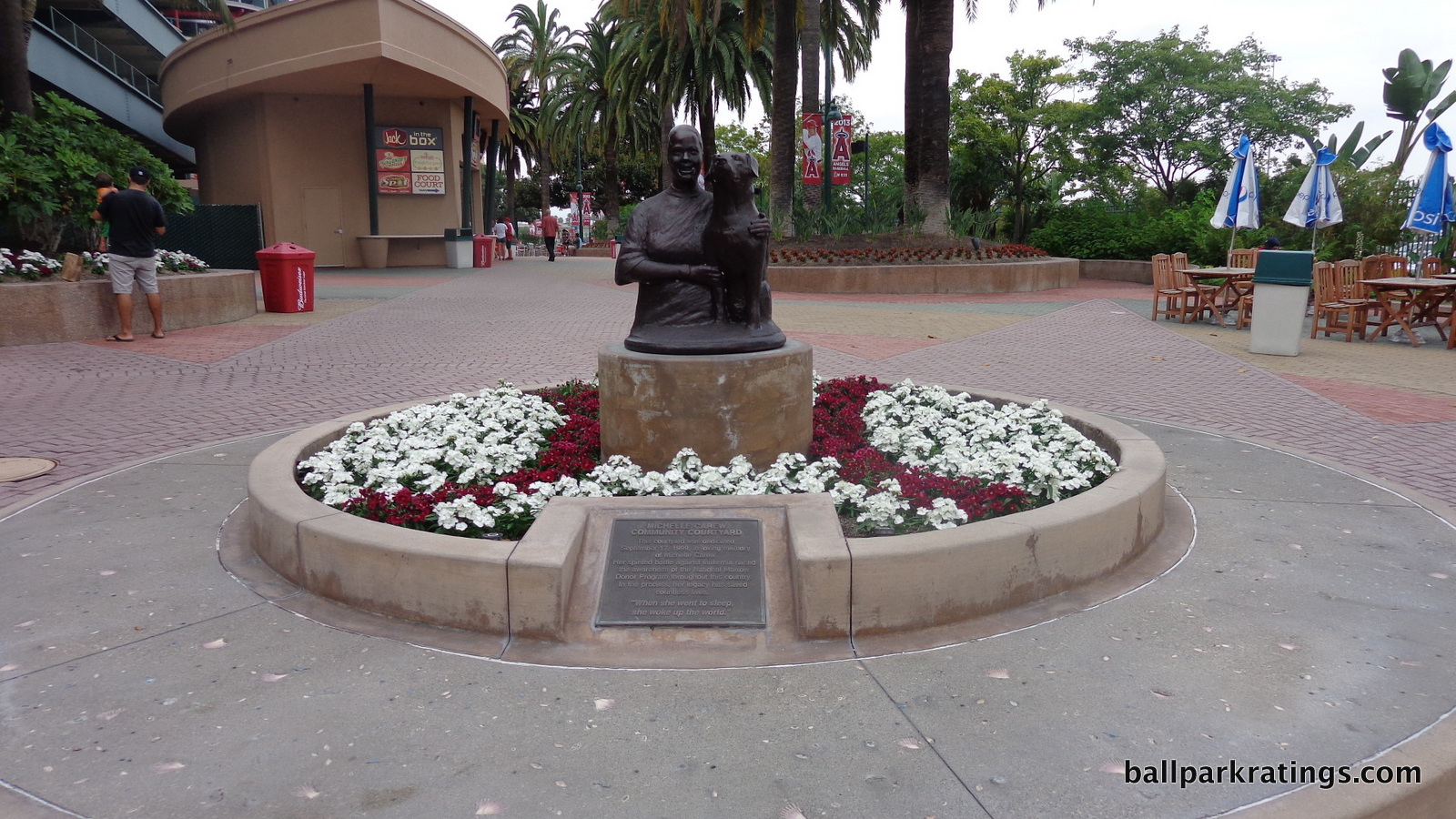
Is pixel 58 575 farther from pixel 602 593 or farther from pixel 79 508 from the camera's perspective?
pixel 602 593

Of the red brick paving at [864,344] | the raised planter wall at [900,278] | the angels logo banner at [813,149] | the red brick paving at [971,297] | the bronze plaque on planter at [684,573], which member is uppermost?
the angels logo banner at [813,149]

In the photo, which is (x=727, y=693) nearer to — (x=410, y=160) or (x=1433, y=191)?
(x=1433, y=191)

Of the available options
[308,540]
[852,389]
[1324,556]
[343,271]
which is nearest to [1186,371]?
[852,389]

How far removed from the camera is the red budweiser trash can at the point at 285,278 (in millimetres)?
14523

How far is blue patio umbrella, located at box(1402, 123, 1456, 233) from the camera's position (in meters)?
13.2

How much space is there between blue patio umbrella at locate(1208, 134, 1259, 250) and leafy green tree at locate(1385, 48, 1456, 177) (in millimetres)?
26220

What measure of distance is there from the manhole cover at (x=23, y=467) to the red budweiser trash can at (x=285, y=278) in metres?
8.90

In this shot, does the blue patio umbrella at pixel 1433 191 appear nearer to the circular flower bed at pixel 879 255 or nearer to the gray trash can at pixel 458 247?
the circular flower bed at pixel 879 255

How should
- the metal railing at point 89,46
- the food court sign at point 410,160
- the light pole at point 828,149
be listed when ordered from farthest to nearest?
the metal railing at point 89,46, the food court sign at point 410,160, the light pole at point 828,149

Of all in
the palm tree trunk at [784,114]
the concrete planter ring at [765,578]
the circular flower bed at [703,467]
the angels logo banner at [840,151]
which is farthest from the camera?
the angels logo banner at [840,151]

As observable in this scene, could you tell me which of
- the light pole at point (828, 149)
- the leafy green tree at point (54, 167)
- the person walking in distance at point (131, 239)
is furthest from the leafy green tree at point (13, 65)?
the light pole at point (828, 149)

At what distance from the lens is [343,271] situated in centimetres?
2552

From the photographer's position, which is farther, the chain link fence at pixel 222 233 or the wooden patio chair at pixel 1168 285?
the chain link fence at pixel 222 233

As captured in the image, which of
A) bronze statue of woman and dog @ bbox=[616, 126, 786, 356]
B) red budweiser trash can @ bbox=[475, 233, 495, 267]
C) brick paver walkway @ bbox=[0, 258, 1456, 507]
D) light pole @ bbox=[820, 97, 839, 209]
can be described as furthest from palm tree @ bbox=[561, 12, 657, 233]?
bronze statue of woman and dog @ bbox=[616, 126, 786, 356]
